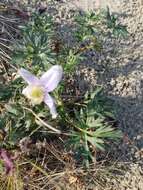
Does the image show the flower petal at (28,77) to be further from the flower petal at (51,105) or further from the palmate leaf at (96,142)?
the palmate leaf at (96,142)

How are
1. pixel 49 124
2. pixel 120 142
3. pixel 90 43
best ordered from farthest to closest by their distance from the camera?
pixel 90 43 → pixel 120 142 → pixel 49 124

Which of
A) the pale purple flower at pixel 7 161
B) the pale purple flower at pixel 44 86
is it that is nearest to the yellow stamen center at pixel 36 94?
the pale purple flower at pixel 44 86

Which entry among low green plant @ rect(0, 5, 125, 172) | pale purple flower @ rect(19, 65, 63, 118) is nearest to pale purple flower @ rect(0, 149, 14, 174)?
low green plant @ rect(0, 5, 125, 172)

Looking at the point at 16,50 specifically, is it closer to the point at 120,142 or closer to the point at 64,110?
the point at 64,110

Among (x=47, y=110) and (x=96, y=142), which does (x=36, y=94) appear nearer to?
(x=47, y=110)

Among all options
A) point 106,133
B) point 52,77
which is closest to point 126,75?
point 106,133

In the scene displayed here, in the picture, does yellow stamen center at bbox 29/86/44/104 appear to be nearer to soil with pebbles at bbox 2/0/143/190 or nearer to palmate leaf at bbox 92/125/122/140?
palmate leaf at bbox 92/125/122/140

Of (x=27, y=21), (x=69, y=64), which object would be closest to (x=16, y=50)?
(x=69, y=64)
